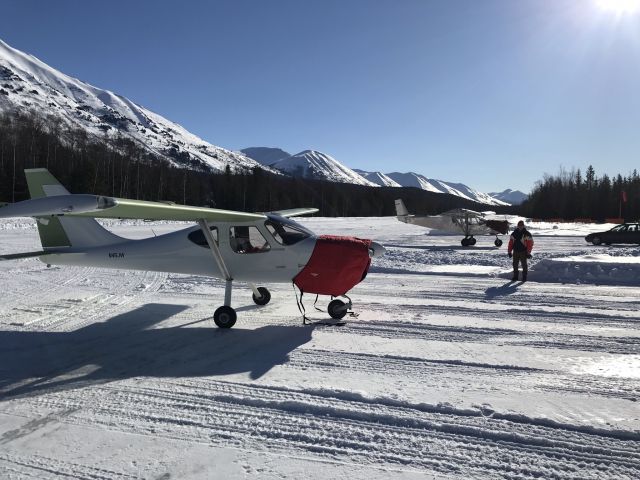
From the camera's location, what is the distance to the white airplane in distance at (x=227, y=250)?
22.7 ft

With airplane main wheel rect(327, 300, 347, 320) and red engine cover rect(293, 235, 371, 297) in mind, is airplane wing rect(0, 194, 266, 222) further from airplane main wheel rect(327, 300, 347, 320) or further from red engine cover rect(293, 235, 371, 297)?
airplane main wheel rect(327, 300, 347, 320)

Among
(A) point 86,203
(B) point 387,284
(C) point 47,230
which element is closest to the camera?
(A) point 86,203

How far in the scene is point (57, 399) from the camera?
14.1 ft

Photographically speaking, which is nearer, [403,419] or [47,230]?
[403,419]

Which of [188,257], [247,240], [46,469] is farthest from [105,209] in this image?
[188,257]

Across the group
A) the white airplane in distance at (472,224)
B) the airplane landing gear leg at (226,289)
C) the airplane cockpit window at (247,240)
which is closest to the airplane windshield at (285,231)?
the airplane cockpit window at (247,240)

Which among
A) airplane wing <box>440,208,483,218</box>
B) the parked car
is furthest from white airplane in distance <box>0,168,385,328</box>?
the parked car

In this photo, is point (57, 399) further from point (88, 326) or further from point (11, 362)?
point (88, 326)

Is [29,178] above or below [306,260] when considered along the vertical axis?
above

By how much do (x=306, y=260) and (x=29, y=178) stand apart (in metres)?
4.85

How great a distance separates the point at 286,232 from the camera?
24.0 ft

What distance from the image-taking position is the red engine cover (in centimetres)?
688

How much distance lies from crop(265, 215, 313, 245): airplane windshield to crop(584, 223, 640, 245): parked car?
24664 millimetres

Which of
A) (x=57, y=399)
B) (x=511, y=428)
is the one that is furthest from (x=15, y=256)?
(x=511, y=428)
